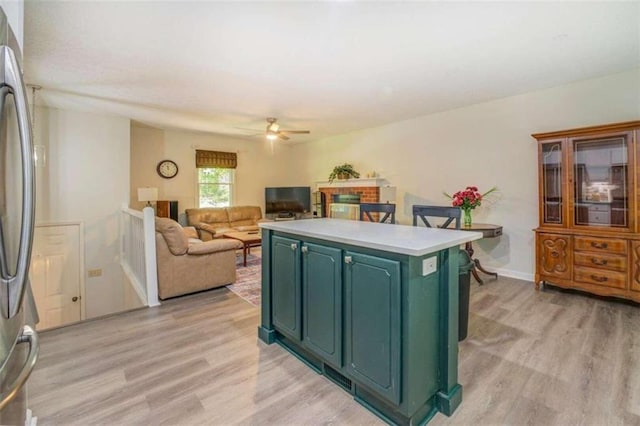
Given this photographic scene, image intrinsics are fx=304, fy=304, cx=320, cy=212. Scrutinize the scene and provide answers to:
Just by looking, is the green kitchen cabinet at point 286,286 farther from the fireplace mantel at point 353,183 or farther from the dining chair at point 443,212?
the fireplace mantel at point 353,183

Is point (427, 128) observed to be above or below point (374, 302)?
above

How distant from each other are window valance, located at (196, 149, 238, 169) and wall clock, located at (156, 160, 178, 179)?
49cm

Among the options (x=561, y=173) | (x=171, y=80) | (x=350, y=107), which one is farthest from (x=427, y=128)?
(x=171, y=80)

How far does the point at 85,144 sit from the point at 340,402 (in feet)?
17.2

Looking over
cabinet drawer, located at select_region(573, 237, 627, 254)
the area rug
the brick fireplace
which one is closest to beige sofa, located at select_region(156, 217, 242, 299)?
the area rug

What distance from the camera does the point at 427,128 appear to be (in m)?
5.16

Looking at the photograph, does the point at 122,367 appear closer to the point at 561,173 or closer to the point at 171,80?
the point at 171,80

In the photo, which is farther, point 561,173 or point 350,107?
point 350,107

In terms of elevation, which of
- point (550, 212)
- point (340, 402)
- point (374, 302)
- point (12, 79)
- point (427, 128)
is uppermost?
point (427, 128)

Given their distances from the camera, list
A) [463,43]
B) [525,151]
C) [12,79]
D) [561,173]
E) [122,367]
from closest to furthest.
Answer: [12,79] → [122,367] → [463,43] → [561,173] → [525,151]

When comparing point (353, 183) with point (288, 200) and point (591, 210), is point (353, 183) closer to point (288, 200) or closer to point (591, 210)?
point (288, 200)

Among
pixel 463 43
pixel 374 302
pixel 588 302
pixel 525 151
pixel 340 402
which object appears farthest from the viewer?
pixel 525 151

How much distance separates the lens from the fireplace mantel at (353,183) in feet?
18.8

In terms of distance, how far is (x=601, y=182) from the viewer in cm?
339
